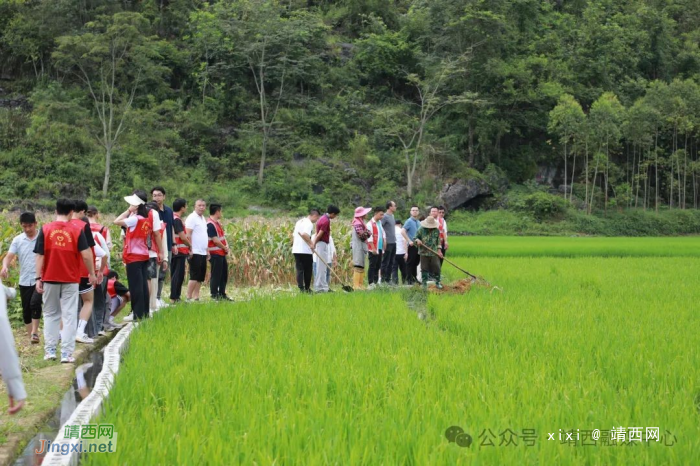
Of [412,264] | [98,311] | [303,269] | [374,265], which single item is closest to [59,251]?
[98,311]

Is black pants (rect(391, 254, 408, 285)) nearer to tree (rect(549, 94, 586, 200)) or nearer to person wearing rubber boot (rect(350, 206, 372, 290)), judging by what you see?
person wearing rubber boot (rect(350, 206, 372, 290))

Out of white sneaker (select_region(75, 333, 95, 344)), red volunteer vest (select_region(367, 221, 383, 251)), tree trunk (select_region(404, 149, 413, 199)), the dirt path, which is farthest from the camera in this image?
tree trunk (select_region(404, 149, 413, 199))

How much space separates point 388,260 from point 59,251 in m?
7.71

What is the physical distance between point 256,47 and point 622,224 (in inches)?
964

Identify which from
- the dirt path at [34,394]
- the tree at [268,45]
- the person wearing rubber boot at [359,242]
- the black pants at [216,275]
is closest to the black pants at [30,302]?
the dirt path at [34,394]

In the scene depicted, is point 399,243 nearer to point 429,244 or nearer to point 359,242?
point 359,242

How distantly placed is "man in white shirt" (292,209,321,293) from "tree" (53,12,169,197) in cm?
2157

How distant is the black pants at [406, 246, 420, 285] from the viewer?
13.1m

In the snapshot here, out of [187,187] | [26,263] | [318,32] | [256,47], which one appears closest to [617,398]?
[26,263]

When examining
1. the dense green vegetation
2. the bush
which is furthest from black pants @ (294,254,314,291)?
the bush

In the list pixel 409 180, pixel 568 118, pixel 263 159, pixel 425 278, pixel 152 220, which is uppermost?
pixel 568 118

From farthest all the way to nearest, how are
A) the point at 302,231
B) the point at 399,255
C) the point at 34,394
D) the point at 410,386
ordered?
the point at 399,255
the point at 302,231
the point at 34,394
the point at 410,386

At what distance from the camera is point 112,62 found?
30453mm

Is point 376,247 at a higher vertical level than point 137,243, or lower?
lower
